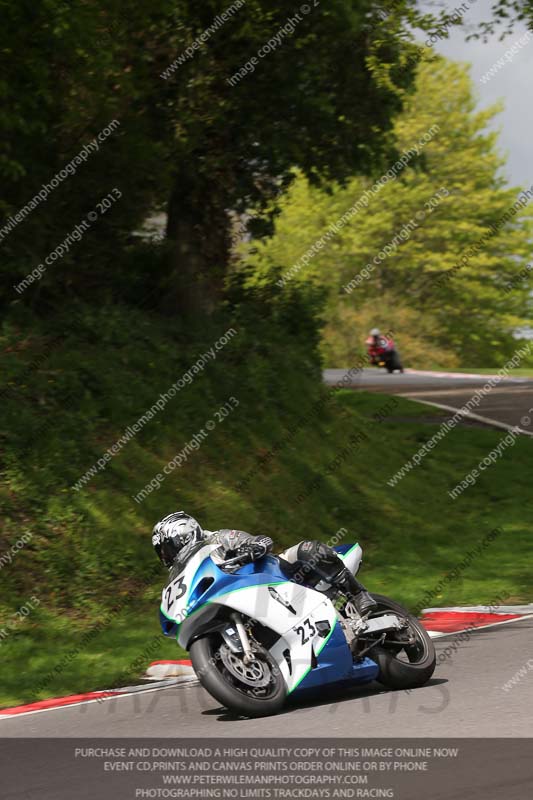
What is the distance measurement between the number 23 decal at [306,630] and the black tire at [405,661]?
551 millimetres

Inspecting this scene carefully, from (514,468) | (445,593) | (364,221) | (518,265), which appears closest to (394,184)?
(364,221)

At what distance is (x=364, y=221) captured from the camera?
59.9 meters

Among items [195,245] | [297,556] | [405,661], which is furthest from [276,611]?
[195,245]

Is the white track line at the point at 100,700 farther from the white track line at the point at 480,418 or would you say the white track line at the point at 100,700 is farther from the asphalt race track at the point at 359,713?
the white track line at the point at 480,418

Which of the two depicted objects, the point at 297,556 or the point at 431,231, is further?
the point at 431,231

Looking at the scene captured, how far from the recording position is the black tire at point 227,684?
24.2 feet

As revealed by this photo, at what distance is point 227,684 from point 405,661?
156 centimetres

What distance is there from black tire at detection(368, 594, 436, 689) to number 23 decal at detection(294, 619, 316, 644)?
1.81ft

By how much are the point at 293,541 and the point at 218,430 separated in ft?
8.04

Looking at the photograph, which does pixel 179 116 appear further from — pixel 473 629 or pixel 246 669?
pixel 246 669

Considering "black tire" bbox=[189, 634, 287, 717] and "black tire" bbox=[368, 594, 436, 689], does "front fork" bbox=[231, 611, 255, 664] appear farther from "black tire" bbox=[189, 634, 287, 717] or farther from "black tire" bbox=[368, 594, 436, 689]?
"black tire" bbox=[368, 594, 436, 689]

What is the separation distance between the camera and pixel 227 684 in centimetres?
739

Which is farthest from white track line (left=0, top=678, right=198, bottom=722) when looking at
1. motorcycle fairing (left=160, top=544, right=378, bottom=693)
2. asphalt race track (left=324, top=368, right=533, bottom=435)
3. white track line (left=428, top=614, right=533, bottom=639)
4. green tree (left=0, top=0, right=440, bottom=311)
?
asphalt race track (left=324, top=368, right=533, bottom=435)

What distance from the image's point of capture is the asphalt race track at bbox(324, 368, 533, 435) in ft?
87.0
